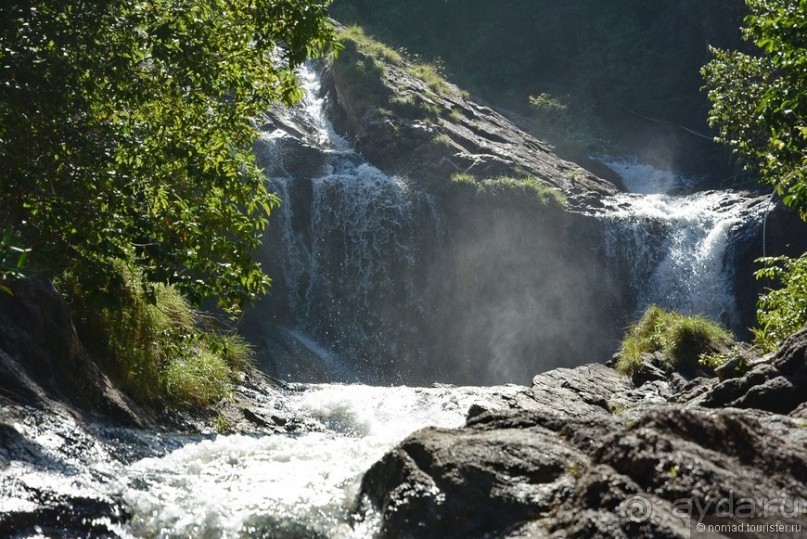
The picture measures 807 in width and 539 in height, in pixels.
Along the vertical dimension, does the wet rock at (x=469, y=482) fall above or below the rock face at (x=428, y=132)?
below

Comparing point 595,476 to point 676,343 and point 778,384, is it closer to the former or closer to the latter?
point 778,384

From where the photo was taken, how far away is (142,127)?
30.9 ft

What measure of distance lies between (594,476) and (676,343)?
11.8 metres

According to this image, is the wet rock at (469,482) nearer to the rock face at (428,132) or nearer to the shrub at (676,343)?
the shrub at (676,343)

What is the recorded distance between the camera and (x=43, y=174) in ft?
26.8

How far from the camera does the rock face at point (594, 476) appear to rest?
4281 millimetres

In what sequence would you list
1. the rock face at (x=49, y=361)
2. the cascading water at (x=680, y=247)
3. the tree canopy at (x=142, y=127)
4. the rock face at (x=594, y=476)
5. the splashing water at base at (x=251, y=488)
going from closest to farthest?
the rock face at (x=594, y=476) → the splashing water at base at (x=251, y=488) → the rock face at (x=49, y=361) → the tree canopy at (x=142, y=127) → the cascading water at (x=680, y=247)

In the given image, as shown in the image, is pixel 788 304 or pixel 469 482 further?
pixel 788 304

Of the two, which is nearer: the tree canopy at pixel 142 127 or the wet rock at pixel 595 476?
the wet rock at pixel 595 476

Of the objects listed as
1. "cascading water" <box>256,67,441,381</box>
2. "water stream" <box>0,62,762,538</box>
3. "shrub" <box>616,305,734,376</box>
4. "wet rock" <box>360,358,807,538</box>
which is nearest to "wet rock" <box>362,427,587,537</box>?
"wet rock" <box>360,358,807,538</box>

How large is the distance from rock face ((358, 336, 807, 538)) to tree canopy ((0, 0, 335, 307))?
368 centimetres

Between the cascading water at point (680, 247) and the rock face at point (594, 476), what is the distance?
1940cm

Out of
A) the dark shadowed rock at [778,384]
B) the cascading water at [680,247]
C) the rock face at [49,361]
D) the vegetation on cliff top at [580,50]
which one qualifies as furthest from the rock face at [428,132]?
the dark shadowed rock at [778,384]

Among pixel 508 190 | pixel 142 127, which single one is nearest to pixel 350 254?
pixel 508 190
